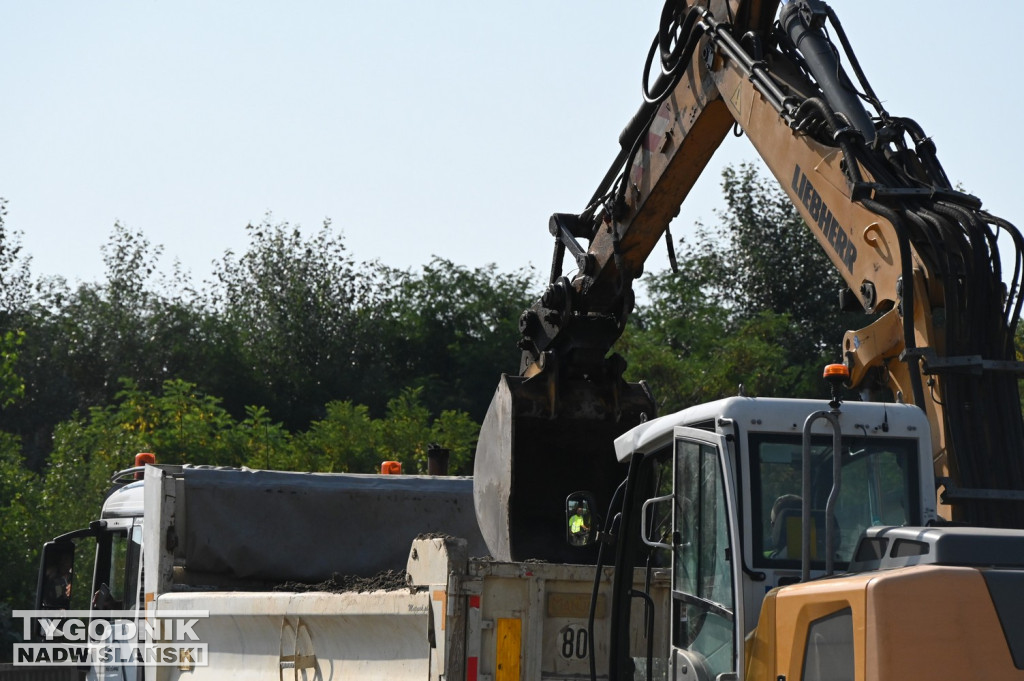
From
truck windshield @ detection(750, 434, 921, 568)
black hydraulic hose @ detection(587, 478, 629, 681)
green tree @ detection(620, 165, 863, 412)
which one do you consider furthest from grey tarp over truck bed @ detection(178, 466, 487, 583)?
green tree @ detection(620, 165, 863, 412)

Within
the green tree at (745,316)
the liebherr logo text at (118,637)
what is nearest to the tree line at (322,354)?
the green tree at (745,316)

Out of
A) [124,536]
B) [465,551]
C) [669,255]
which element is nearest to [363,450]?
[124,536]

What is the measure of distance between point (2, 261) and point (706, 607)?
24.6 meters

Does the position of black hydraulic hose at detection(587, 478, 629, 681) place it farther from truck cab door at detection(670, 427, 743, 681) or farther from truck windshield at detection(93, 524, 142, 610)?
truck windshield at detection(93, 524, 142, 610)

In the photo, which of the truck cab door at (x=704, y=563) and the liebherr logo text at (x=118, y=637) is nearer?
the truck cab door at (x=704, y=563)

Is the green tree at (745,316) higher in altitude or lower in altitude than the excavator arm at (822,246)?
higher

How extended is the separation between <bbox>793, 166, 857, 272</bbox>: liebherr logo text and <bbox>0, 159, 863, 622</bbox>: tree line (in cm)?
1491

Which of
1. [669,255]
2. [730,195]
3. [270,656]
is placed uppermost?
[730,195]

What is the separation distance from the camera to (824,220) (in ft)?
19.5

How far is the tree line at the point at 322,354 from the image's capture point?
21.6 meters

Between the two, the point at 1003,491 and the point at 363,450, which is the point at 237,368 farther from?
the point at 1003,491

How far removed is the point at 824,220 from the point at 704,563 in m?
2.03

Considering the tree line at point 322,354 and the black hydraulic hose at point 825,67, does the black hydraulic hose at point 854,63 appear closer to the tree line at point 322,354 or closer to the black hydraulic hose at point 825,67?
the black hydraulic hose at point 825,67

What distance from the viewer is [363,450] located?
71.5ft
